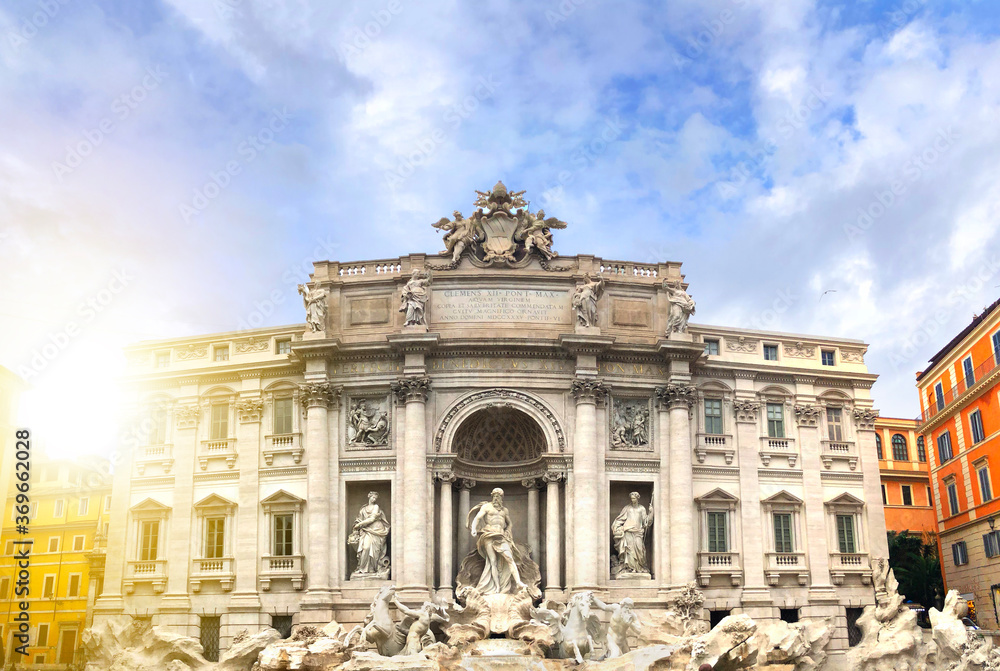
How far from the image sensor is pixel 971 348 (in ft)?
158

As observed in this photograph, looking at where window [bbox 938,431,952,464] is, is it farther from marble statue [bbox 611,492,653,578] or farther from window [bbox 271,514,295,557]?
window [bbox 271,514,295,557]

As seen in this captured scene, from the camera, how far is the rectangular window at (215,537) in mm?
40500

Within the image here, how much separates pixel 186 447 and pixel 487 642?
15.6 metres

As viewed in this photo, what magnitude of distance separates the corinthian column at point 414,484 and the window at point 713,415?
11.6 metres

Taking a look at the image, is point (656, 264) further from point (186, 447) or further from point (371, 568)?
point (186, 447)

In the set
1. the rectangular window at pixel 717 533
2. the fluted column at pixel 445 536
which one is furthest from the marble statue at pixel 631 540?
the fluted column at pixel 445 536

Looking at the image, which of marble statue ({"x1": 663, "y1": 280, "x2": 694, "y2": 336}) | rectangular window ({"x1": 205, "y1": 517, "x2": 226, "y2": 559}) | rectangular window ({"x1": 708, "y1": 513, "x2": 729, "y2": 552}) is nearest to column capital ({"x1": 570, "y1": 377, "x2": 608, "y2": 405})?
marble statue ({"x1": 663, "y1": 280, "x2": 694, "y2": 336})

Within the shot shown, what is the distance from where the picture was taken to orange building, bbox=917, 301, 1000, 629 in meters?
45.1

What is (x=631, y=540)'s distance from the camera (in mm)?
39281

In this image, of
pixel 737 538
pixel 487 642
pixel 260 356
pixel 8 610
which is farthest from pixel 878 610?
pixel 8 610

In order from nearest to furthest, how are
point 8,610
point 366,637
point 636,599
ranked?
point 366,637 < point 636,599 < point 8,610

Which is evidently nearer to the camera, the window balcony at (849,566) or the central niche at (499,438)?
the central niche at (499,438)

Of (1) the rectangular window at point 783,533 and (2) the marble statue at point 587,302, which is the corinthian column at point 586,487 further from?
(1) the rectangular window at point 783,533

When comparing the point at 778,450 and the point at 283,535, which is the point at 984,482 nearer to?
the point at 778,450
